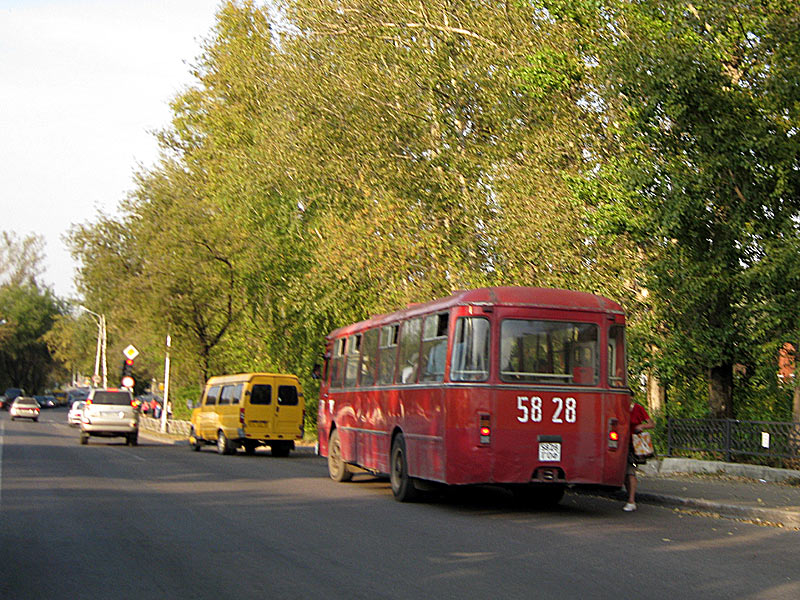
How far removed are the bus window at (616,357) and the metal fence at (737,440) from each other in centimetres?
608

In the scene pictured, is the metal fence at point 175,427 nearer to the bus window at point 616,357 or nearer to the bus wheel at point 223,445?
the bus wheel at point 223,445

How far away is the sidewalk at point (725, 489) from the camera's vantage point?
46.8ft

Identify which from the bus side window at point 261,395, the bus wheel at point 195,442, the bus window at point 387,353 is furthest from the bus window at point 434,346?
the bus wheel at point 195,442

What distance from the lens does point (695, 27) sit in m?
20.9

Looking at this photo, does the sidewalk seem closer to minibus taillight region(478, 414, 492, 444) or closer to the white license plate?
the white license plate

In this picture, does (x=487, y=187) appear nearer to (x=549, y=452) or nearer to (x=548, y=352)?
(x=548, y=352)

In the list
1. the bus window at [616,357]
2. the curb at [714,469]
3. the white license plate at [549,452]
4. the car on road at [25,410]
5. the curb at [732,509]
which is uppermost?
the bus window at [616,357]

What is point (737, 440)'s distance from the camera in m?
21.0

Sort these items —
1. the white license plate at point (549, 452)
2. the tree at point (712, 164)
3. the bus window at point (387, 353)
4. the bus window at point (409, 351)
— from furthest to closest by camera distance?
the tree at point (712, 164)
the bus window at point (387, 353)
the bus window at point (409, 351)
the white license plate at point (549, 452)

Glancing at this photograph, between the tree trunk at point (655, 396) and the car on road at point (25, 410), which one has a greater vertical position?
the tree trunk at point (655, 396)

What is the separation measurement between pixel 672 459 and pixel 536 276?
234 inches

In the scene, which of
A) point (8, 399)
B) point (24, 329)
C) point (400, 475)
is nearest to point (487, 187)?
point (400, 475)

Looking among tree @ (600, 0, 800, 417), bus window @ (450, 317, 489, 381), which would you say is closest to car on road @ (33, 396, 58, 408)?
tree @ (600, 0, 800, 417)

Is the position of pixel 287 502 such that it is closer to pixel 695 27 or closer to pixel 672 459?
pixel 672 459
